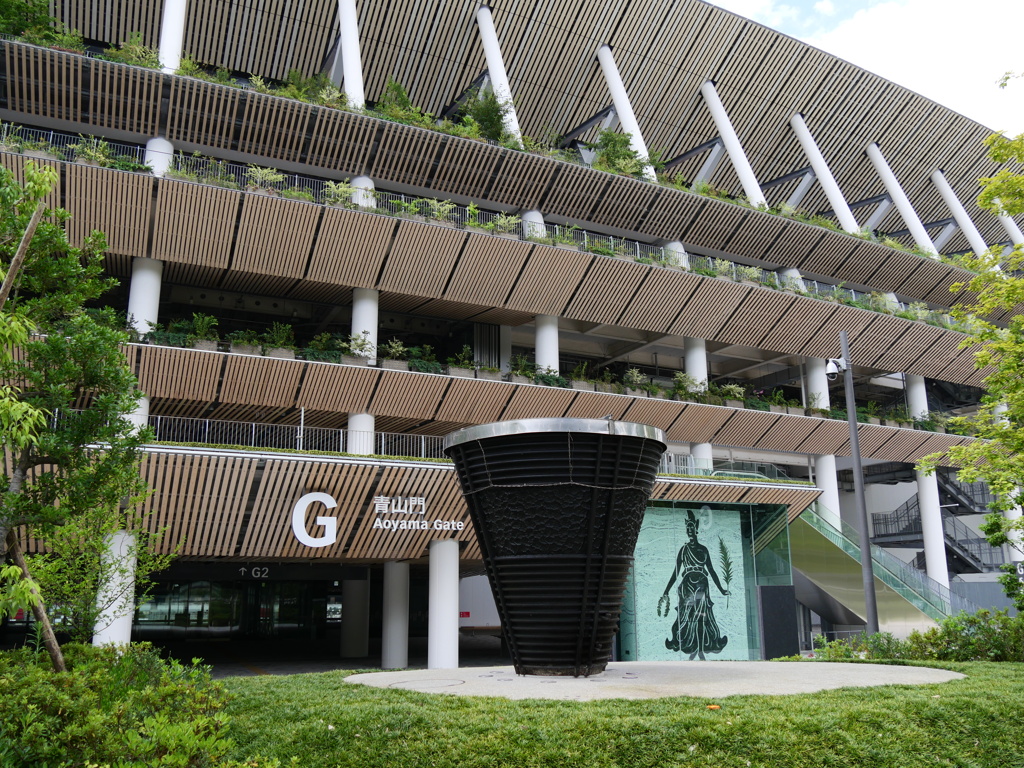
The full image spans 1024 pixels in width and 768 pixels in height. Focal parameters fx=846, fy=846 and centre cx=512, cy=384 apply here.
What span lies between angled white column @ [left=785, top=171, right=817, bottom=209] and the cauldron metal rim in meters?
33.2

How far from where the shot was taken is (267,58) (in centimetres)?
3256

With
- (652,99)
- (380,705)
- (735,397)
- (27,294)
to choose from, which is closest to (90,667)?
(380,705)

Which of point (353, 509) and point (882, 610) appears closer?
point (353, 509)

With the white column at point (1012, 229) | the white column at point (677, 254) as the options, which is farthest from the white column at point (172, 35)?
the white column at point (1012, 229)

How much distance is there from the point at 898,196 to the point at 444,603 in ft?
102

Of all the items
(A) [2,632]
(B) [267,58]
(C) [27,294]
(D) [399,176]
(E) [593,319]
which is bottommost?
(A) [2,632]

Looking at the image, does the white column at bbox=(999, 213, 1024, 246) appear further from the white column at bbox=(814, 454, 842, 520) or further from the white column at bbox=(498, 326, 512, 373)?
the white column at bbox=(498, 326, 512, 373)

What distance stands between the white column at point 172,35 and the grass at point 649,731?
74.4 ft

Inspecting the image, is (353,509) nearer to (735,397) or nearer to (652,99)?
(735,397)

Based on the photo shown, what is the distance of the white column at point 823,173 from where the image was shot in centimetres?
3762

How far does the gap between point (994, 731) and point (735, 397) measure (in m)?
24.7

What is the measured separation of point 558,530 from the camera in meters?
9.98

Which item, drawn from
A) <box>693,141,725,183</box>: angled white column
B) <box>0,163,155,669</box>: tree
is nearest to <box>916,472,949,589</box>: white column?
<box>693,141,725,183</box>: angled white column

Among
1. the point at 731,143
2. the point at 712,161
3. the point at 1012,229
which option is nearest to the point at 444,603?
the point at 731,143
